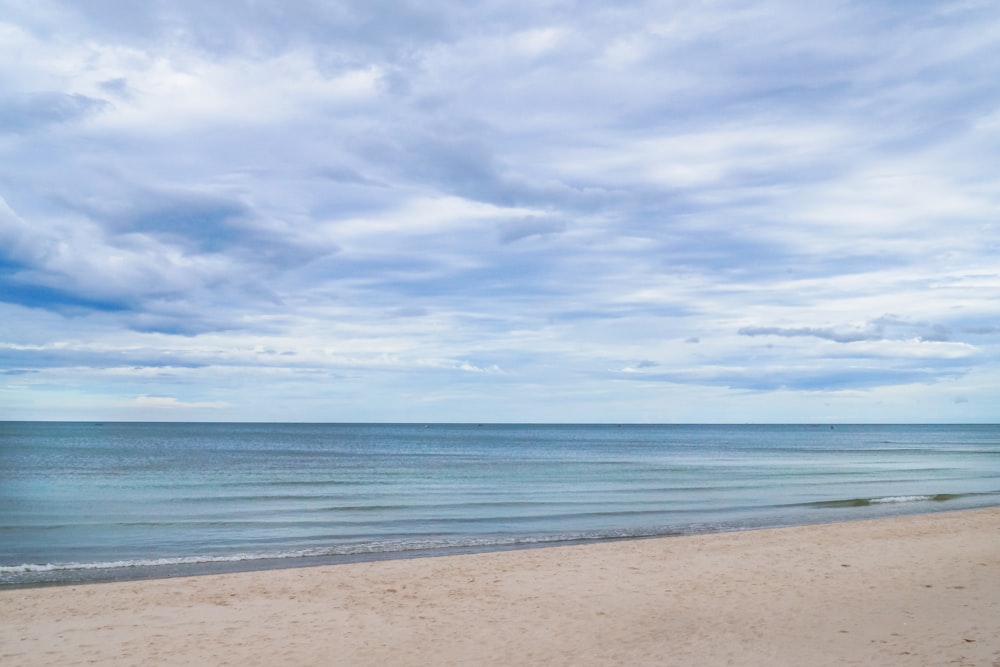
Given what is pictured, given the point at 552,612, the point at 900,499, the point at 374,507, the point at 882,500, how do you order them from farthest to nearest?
the point at 900,499
the point at 882,500
the point at 374,507
the point at 552,612

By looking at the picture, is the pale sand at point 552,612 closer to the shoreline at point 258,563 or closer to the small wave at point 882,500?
the shoreline at point 258,563

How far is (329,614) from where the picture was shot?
38.4 ft

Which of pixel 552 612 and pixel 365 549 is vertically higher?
pixel 552 612

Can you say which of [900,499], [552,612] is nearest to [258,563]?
[552,612]

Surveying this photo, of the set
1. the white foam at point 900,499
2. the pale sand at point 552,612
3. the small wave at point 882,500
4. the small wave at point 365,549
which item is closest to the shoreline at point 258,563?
the small wave at point 365,549

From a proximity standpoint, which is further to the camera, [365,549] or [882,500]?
[882,500]

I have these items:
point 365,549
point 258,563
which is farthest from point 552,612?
point 365,549

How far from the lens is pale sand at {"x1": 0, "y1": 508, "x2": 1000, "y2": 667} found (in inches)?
376

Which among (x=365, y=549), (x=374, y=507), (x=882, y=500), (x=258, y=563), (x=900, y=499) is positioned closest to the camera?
(x=258, y=563)

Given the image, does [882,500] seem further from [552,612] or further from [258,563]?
[258,563]

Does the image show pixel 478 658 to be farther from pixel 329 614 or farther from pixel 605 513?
pixel 605 513

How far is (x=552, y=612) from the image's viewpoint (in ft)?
38.4

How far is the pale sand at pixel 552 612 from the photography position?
9562 mm

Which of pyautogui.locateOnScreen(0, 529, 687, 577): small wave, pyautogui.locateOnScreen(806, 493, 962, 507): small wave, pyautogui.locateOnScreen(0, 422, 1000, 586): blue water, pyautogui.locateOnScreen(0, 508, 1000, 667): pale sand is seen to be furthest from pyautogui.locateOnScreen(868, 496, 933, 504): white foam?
pyautogui.locateOnScreen(0, 508, 1000, 667): pale sand
